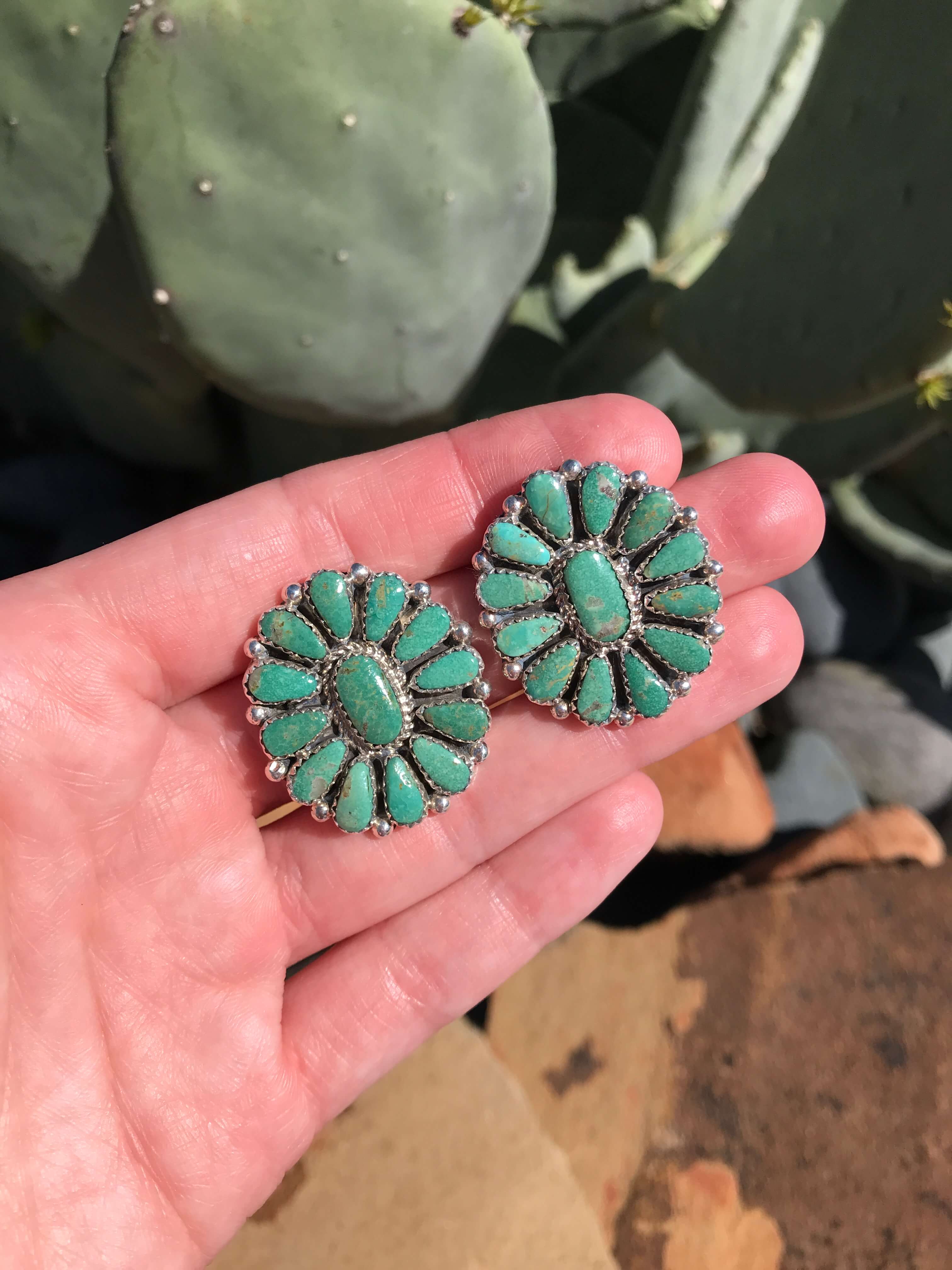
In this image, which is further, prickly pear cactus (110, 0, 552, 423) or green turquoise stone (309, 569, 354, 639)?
green turquoise stone (309, 569, 354, 639)

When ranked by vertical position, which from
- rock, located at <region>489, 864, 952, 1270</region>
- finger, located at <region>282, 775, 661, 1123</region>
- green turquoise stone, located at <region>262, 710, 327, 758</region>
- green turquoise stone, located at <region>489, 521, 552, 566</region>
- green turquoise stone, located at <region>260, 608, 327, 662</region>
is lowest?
rock, located at <region>489, 864, 952, 1270</region>

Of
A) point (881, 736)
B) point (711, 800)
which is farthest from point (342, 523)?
point (881, 736)

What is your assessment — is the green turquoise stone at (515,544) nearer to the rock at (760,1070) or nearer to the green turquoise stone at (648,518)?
the green turquoise stone at (648,518)

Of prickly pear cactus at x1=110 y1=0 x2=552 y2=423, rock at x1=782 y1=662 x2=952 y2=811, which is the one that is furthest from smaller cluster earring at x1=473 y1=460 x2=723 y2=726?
rock at x1=782 y1=662 x2=952 y2=811

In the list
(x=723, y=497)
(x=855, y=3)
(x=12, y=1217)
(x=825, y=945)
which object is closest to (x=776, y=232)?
(x=855, y=3)

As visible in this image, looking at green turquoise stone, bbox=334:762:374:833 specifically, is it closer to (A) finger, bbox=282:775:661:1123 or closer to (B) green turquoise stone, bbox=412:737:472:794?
(B) green turquoise stone, bbox=412:737:472:794

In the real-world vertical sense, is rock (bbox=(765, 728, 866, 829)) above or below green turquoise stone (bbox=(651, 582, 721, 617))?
below

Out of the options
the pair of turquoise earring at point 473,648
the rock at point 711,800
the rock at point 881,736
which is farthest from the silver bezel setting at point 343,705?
the rock at point 881,736

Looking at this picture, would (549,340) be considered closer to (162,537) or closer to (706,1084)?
(162,537)
